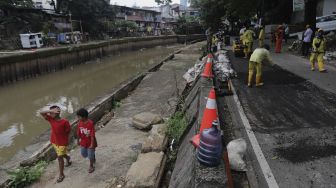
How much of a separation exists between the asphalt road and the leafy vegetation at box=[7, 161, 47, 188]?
440cm

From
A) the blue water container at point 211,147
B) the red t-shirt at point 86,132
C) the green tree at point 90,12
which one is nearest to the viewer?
the blue water container at point 211,147

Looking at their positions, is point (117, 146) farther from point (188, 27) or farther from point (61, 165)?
point (188, 27)

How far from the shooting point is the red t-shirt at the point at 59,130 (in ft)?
20.5

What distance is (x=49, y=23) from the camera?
43156 millimetres

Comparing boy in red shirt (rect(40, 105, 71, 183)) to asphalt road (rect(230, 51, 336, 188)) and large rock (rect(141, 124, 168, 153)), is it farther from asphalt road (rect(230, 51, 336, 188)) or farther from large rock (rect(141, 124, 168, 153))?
asphalt road (rect(230, 51, 336, 188))

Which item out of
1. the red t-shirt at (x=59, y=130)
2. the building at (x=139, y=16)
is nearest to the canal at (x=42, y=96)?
the red t-shirt at (x=59, y=130)

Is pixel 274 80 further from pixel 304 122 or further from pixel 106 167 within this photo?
pixel 106 167

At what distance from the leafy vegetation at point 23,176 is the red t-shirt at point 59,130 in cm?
95

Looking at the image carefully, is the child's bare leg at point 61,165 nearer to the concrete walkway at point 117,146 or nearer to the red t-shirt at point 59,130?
the concrete walkway at point 117,146

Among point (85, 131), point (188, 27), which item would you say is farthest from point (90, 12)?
point (85, 131)

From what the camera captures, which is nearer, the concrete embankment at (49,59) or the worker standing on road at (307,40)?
the worker standing on road at (307,40)

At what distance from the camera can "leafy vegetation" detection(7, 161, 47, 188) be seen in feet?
21.9

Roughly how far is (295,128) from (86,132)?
409 centimetres

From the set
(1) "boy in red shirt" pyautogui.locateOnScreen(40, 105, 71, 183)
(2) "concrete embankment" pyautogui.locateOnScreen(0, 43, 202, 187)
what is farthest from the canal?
(1) "boy in red shirt" pyautogui.locateOnScreen(40, 105, 71, 183)
